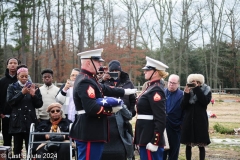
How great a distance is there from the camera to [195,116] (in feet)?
21.4

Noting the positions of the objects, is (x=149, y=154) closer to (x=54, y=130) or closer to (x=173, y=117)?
(x=173, y=117)

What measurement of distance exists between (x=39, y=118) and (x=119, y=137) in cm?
208

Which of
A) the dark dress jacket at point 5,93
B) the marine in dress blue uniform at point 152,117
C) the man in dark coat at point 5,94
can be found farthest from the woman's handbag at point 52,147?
the marine in dress blue uniform at point 152,117

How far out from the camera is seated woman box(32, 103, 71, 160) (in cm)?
588

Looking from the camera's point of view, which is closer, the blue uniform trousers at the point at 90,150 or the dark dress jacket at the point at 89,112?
the dark dress jacket at the point at 89,112

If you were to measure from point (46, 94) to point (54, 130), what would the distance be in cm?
109

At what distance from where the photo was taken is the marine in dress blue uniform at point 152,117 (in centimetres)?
445

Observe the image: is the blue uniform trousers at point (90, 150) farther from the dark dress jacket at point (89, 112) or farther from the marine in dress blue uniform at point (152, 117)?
the marine in dress blue uniform at point (152, 117)

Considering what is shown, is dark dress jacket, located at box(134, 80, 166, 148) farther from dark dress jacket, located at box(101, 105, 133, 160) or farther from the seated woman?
the seated woman

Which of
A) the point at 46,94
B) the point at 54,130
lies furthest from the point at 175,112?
the point at 46,94

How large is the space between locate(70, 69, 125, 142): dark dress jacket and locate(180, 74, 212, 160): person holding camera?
2.61m

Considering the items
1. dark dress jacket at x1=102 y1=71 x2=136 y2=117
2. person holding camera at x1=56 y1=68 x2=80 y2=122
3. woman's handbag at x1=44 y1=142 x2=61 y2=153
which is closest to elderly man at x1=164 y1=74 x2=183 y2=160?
dark dress jacket at x1=102 y1=71 x2=136 y2=117

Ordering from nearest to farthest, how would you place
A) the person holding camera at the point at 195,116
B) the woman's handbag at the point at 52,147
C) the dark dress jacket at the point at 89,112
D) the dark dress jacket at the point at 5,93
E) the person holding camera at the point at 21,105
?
the dark dress jacket at the point at 89,112 → the woman's handbag at the point at 52,147 → the person holding camera at the point at 21,105 → the person holding camera at the point at 195,116 → the dark dress jacket at the point at 5,93

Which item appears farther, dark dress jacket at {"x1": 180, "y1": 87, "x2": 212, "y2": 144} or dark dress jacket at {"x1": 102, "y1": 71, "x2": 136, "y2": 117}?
dark dress jacket at {"x1": 180, "y1": 87, "x2": 212, "y2": 144}
